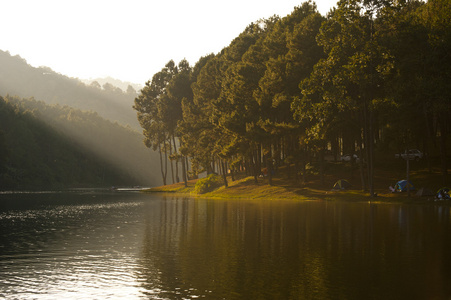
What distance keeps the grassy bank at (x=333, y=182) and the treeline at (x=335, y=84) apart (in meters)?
2.20

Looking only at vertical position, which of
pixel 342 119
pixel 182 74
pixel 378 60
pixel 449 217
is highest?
pixel 182 74

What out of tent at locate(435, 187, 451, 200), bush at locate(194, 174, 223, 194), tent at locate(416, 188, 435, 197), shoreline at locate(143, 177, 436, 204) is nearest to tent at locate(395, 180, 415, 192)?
shoreline at locate(143, 177, 436, 204)

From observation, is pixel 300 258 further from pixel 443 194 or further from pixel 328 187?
pixel 328 187

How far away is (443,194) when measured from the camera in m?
54.9

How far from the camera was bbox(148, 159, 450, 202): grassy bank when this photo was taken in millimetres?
60750

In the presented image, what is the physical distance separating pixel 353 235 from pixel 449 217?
1440cm

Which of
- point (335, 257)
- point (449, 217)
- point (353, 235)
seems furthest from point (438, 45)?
point (335, 257)

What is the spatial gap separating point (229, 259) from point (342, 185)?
46349mm

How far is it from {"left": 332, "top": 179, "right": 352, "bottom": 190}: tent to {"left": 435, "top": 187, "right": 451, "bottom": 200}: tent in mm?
13092

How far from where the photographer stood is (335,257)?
74.8ft

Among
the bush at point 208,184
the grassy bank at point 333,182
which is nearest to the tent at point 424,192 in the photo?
the grassy bank at point 333,182

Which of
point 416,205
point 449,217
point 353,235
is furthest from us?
point 416,205

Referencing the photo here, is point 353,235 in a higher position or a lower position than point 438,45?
lower

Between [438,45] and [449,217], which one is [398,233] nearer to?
[449,217]
